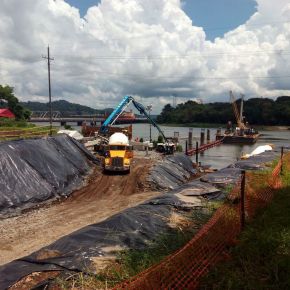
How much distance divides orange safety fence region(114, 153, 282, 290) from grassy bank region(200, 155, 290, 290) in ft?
0.86

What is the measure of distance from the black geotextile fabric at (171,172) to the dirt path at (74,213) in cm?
88

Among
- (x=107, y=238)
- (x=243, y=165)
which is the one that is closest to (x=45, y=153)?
(x=243, y=165)

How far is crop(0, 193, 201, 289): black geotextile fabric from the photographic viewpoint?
8.49 metres

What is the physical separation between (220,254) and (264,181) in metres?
9.98

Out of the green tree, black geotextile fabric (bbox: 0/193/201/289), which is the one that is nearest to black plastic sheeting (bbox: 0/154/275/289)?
black geotextile fabric (bbox: 0/193/201/289)

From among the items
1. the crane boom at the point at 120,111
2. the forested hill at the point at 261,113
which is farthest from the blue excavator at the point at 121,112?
the forested hill at the point at 261,113

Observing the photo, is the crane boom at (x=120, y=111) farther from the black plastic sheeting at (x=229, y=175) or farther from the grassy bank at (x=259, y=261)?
the grassy bank at (x=259, y=261)

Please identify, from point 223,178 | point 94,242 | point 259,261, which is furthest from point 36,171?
point 259,261

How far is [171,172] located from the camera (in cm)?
3092

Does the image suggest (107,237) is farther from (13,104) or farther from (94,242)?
(13,104)

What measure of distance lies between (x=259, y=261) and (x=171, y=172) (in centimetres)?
2184

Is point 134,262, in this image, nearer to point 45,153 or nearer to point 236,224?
point 236,224

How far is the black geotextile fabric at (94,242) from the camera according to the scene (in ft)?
27.9

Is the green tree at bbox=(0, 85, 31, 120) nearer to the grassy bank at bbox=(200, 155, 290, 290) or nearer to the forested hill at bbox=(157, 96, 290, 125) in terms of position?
the grassy bank at bbox=(200, 155, 290, 290)
